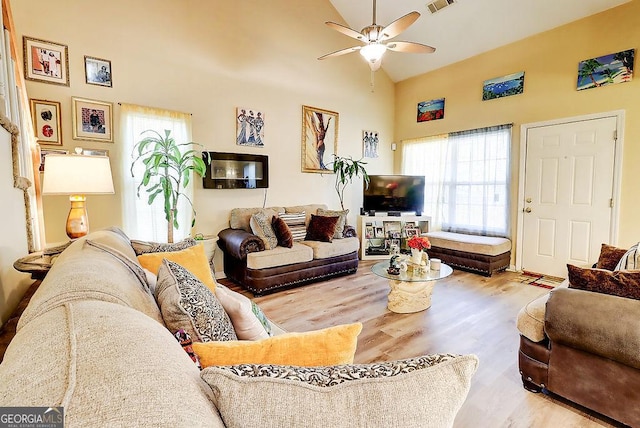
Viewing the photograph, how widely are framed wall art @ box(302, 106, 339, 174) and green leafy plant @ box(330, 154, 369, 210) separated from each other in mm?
158

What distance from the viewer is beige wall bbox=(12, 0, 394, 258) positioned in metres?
2.99

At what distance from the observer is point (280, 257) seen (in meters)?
3.52

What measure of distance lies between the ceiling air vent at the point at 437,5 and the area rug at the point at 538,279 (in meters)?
3.83

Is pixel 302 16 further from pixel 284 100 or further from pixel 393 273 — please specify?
pixel 393 273

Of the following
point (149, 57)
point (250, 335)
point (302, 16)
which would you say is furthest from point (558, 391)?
point (302, 16)

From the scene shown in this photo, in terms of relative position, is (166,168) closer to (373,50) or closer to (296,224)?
(296,224)

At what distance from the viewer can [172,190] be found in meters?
3.28

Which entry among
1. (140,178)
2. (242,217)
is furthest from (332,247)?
(140,178)

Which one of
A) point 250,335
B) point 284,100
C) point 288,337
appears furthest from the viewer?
point 284,100

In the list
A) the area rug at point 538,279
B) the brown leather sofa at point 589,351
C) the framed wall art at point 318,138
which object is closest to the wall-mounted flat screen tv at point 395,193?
the framed wall art at point 318,138

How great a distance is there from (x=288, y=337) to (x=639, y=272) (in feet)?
6.24

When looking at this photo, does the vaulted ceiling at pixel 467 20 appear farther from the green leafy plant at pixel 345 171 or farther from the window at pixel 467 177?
the green leafy plant at pixel 345 171

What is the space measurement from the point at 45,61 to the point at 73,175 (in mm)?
1688

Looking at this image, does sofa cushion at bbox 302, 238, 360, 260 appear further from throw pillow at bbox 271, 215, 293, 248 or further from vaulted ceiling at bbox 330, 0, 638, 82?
vaulted ceiling at bbox 330, 0, 638, 82
